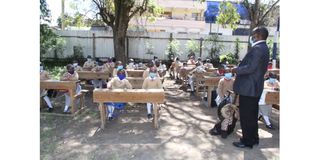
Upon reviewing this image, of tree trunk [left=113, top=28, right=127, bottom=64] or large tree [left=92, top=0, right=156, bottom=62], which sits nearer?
large tree [left=92, top=0, right=156, bottom=62]

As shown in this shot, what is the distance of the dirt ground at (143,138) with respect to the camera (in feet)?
18.1

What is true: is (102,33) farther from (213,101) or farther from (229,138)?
(229,138)

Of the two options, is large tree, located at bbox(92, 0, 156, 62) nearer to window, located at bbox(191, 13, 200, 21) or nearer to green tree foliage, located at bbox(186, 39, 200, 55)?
green tree foliage, located at bbox(186, 39, 200, 55)

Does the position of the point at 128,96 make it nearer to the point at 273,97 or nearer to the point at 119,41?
the point at 273,97

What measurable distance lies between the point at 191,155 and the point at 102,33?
55.9 feet

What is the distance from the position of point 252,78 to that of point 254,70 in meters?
0.15

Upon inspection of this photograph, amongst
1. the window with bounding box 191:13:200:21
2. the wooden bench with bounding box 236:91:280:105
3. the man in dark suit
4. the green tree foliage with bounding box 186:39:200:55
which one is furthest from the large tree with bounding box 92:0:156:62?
the window with bounding box 191:13:200:21

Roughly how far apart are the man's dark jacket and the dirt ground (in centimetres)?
114

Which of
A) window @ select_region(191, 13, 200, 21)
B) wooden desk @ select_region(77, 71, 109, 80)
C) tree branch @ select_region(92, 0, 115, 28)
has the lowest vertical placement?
wooden desk @ select_region(77, 71, 109, 80)

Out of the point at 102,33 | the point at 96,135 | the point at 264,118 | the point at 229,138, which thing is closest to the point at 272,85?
the point at 264,118

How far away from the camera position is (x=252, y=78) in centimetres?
550

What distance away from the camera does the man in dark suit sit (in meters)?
5.45

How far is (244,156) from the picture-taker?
18.0ft

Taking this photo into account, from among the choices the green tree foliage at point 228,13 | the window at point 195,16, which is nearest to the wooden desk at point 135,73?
the green tree foliage at point 228,13
